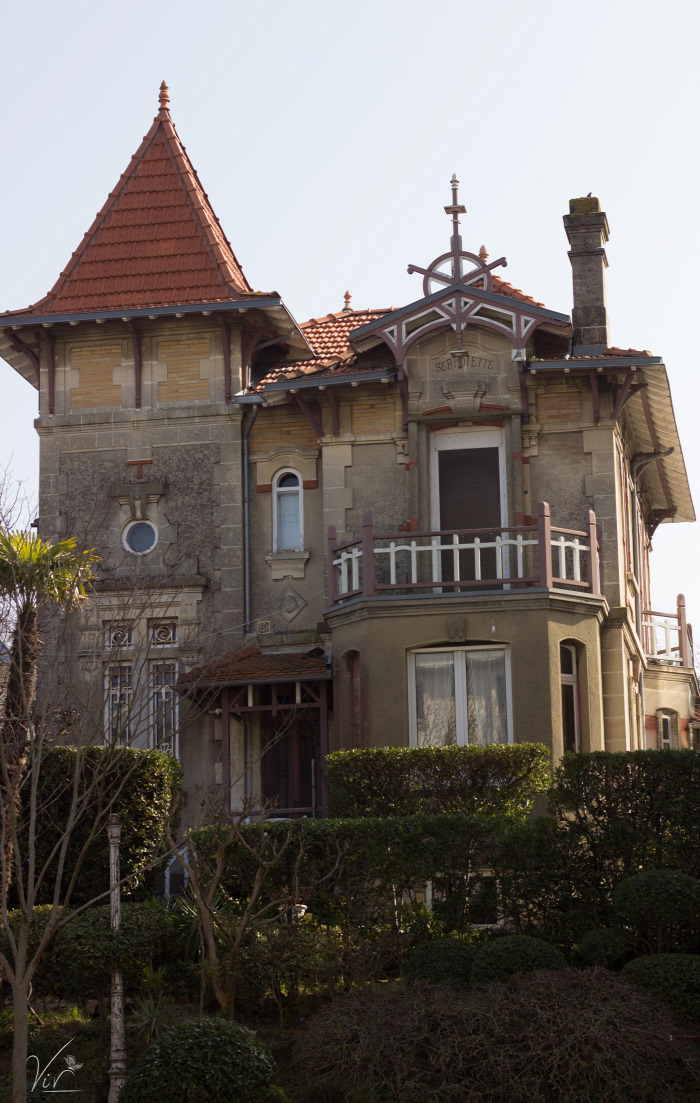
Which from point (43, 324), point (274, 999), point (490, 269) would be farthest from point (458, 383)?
point (274, 999)

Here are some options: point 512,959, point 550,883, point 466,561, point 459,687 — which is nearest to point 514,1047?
point 512,959

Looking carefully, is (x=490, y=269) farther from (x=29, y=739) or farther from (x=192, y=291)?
(x=29, y=739)

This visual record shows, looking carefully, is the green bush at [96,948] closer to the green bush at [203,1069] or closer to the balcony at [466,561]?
the green bush at [203,1069]

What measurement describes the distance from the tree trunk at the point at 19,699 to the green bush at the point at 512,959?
477cm

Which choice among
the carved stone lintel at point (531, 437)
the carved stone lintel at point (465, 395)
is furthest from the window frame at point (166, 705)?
the carved stone lintel at point (531, 437)

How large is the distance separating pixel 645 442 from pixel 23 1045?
49.9ft

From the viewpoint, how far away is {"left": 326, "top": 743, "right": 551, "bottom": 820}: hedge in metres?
16.2

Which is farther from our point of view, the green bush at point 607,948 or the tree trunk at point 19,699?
the tree trunk at point 19,699

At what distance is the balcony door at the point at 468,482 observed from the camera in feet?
68.5

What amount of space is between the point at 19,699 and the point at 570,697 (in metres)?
7.38

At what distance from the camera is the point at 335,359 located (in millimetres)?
21516

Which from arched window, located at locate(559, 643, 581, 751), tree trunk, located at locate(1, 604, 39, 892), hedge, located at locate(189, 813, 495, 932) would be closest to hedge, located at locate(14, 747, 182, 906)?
tree trunk, located at locate(1, 604, 39, 892)

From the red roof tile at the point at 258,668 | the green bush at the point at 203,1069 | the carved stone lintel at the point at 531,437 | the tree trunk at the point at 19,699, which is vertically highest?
the carved stone lintel at the point at 531,437

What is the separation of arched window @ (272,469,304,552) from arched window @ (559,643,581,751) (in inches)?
178
